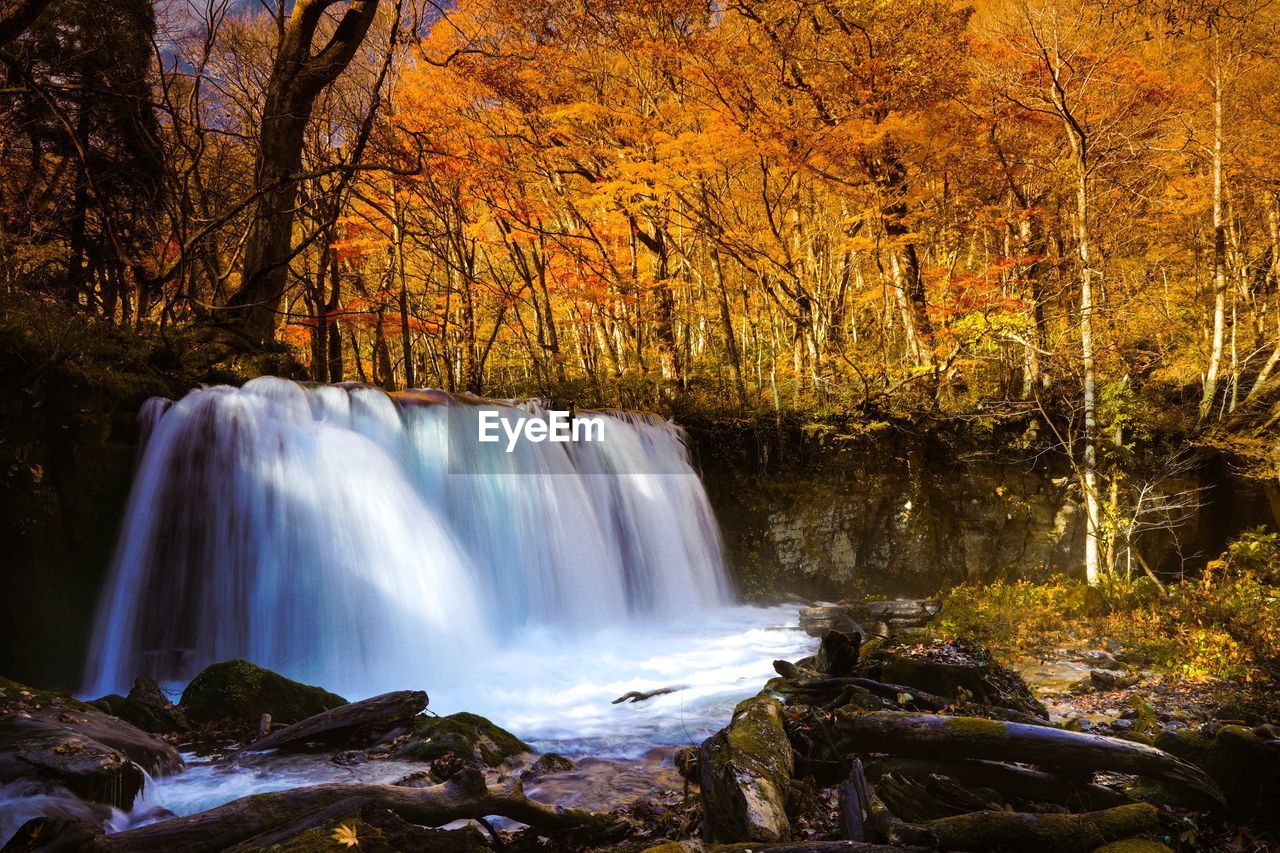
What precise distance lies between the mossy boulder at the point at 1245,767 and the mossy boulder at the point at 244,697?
5.59 metres

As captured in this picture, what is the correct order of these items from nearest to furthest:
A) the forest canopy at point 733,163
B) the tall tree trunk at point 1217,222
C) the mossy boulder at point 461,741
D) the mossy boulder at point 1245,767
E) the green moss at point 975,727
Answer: the mossy boulder at point 1245,767, the green moss at point 975,727, the mossy boulder at point 461,741, the forest canopy at point 733,163, the tall tree trunk at point 1217,222

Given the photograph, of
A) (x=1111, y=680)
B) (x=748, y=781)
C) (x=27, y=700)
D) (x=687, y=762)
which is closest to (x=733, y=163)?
(x=1111, y=680)

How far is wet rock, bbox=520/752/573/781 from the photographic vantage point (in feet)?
14.9

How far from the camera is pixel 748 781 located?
3.24 meters

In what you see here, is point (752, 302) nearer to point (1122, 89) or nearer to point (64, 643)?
point (1122, 89)

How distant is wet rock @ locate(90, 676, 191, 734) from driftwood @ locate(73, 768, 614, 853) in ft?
8.13

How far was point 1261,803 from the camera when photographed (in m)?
3.03

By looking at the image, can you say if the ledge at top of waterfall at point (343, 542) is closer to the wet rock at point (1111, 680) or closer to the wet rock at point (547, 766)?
the wet rock at point (547, 766)

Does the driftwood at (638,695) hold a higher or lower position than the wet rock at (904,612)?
lower

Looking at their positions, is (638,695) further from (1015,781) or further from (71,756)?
(71,756)

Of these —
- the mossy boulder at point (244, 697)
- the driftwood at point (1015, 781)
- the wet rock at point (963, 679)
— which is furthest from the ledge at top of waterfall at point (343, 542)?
the driftwood at point (1015, 781)

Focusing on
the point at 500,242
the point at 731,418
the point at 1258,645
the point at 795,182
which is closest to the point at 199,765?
the point at 1258,645

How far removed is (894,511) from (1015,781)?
998 centimetres

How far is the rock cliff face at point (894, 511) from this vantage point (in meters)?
12.8
